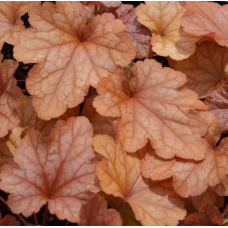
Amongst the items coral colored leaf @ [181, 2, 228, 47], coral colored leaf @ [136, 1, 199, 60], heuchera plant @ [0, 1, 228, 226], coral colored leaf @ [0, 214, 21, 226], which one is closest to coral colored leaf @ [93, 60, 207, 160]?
heuchera plant @ [0, 1, 228, 226]

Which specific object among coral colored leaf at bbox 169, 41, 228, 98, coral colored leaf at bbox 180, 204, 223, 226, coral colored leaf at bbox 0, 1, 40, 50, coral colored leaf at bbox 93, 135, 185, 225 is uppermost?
coral colored leaf at bbox 0, 1, 40, 50

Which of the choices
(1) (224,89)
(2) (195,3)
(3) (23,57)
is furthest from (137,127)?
(2) (195,3)

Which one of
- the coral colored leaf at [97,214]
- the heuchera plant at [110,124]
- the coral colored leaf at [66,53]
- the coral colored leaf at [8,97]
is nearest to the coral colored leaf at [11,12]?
the heuchera plant at [110,124]

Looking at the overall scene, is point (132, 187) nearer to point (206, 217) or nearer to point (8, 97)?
point (206, 217)

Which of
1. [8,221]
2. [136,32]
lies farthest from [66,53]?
[8,221]

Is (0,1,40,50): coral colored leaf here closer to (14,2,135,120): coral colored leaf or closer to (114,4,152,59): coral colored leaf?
(14,2,135,120): coral colored leaf

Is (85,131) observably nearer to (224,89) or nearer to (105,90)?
(105,90)

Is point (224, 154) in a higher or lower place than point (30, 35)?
lower

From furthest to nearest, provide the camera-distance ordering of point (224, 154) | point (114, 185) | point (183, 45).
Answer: point (183, 45) < point (224, 154) < point (114, 185)

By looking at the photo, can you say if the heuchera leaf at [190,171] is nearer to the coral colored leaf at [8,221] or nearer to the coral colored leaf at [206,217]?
the coral colored leaf at [206,217]
